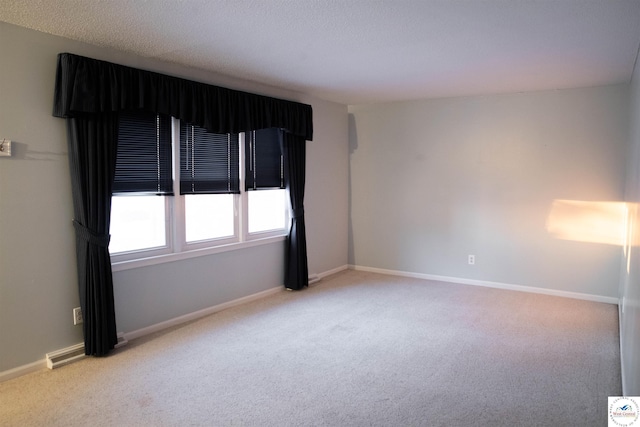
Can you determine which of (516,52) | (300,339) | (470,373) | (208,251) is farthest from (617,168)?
(208,251)

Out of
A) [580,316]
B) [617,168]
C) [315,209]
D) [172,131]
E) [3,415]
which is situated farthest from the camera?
[315,209]

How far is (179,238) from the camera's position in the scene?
4.01 m

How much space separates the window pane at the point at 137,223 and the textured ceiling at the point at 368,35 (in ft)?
3.98

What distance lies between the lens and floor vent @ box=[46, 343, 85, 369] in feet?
10.1

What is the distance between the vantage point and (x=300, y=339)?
3.63m

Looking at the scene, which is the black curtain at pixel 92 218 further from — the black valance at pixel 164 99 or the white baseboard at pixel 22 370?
the white baseboard at pixel 22 370

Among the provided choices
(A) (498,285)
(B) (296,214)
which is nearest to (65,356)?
(B) (296,214)

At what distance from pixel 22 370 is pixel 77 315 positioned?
0.47 meters

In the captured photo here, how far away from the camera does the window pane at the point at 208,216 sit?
4.15 meters

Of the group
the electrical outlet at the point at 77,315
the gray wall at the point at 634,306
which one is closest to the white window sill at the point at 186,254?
the electrical outlet at the point at 77,315

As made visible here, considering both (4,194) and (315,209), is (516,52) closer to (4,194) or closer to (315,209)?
(315,209)

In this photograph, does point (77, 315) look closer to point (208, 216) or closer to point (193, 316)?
point (193, 316)

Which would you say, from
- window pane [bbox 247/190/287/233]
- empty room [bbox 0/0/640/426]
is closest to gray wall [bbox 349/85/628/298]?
empty room [bbox 0/0/640/426]

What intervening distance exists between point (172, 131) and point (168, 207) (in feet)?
2.21
